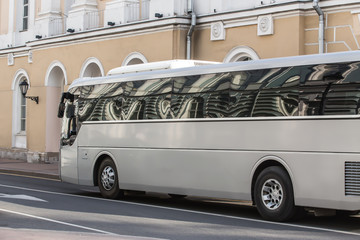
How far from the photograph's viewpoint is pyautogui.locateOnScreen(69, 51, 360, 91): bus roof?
12.8 m

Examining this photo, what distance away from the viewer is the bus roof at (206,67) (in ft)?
42.0

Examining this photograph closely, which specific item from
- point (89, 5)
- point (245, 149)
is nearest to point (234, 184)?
point (245, 149)

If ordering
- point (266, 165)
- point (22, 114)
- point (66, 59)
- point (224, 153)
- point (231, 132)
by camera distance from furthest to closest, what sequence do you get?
1. point (22, 114)
2. point (66, 59)
3. point (224, 153)
4. point (231, 132)
5. point (266, 165)

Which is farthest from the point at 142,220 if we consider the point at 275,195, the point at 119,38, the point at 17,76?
the point at 17,76

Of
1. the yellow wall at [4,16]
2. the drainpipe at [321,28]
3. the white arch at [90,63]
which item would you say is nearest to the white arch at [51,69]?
the white arch at [90,63]

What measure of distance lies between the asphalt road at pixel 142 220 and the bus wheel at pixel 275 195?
0.22 metres

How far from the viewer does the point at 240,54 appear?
22.7 meters

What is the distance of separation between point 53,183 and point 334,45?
8940 mm

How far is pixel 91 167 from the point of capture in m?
18.5

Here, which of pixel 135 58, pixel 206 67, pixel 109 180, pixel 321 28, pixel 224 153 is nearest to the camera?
pixel 224 153

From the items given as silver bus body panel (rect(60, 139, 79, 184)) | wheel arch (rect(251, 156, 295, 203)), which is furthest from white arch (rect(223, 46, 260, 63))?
wheel arch (rect(251, 156, 295, 203))

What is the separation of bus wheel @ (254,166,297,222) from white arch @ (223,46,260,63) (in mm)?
8674

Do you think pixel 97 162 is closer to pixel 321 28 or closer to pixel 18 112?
pixel 321 28

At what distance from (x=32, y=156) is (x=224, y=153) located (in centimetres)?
1883
